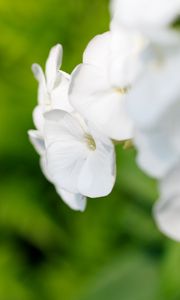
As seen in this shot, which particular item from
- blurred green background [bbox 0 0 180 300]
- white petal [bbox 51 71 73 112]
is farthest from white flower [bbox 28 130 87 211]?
blurred green background [bbox 0 0 180 300]

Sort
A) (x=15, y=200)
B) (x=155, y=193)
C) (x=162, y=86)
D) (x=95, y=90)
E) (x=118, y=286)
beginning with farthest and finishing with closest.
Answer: (x=15, y=200)
(x=118, y=286)
(x=155, y=193)
(x=95, y=90)
(x=162, y=86)

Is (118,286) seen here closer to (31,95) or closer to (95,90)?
(31,95)

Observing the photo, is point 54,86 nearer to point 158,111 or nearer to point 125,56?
point 125,56

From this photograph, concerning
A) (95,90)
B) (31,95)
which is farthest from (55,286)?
(95,90)

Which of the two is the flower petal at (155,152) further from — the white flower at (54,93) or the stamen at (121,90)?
the white flower at (54,93)

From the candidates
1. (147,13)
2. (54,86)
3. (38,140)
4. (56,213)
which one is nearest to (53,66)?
(54,86)

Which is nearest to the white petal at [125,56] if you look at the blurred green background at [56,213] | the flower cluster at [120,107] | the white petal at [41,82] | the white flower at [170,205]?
the flower cluster at [120,107]

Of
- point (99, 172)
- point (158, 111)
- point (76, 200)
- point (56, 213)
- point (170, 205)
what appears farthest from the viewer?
point (56, 213)
